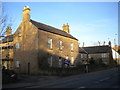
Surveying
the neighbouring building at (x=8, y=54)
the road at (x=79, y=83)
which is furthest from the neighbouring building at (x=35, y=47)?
the road at (x=79, y=83)

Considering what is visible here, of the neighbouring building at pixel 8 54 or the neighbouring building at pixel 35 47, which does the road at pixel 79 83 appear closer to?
the neighbouring building at pixel 35 47

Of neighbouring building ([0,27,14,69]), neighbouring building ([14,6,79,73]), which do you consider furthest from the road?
neighbouring building ([0,27,14,69])

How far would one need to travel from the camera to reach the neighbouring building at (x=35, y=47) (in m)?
30.0

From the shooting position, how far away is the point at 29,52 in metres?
31.3

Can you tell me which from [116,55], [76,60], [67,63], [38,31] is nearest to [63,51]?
[67,63]

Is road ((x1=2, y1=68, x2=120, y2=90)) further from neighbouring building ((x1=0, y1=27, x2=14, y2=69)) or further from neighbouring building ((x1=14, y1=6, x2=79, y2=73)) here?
neighbouring building ((x1=0, y1=27, x2=14, y2=69))

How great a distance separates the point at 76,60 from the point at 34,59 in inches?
618

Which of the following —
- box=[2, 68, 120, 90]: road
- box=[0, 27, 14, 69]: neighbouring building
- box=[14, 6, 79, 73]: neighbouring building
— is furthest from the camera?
box=[0, 27, 14, 69]: neighbouring building

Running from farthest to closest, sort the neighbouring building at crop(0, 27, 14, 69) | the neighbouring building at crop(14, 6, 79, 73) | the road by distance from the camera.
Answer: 1. the neighbouring building at crop(0, 27, 14, 69)
2. the neighbouring building at crop(14, 6, 79, 73)
3. the road

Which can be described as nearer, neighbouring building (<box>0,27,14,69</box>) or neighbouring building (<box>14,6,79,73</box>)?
neighbouring building (<box>14,6,79,73</box>)

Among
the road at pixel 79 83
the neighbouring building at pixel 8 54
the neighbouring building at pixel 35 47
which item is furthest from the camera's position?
the neighbouring building at pixel 8 54

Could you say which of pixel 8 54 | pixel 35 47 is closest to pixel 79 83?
pixel 35 47

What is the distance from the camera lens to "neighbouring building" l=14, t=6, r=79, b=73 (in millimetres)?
30047

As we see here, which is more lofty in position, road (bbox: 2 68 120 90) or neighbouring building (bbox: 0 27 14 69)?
neighbouring building (bbox: 0 27 14 69)
